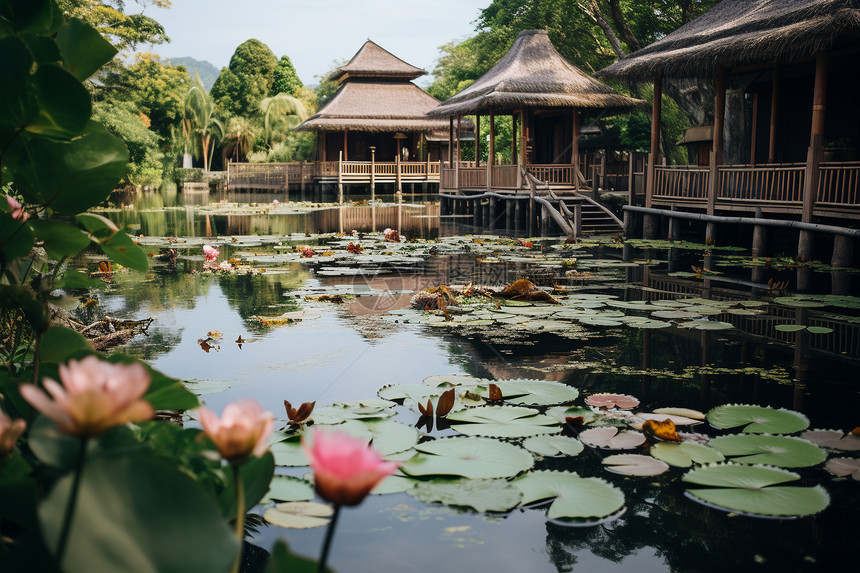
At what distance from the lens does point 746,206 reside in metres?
12.2

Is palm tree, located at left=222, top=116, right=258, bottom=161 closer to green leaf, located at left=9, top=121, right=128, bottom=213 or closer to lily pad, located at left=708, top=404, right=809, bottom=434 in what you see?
lily pad, located at left=708, top=404, right=809, bottom=434

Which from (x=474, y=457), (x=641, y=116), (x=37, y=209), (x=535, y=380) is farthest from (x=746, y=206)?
(x=641, y=116)

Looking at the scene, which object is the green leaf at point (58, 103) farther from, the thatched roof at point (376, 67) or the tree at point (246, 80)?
the tree at point (246, 80)

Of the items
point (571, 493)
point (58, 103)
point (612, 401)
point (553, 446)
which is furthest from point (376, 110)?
point (58, 103)

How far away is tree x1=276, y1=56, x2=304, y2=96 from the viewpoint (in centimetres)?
5747

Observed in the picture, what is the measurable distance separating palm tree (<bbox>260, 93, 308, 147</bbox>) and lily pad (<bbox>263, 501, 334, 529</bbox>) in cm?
4423

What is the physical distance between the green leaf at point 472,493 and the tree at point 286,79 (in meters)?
53.8

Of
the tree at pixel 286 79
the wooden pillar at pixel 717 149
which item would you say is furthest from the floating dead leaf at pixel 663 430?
the tree at pixel 286 79

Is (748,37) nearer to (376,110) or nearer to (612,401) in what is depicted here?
(612,401)

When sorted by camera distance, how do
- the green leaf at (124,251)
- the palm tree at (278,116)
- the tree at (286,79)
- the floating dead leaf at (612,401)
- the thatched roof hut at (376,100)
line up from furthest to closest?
1. the tree at (286,79)
2. the palm tree at (278,116)
3. the thatched roof hut at (376,100)
4. the floating dead leaf at (612,401)
5. the green leaf at (124,251)

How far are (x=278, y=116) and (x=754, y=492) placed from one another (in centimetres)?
4492

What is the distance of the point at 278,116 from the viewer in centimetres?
4525

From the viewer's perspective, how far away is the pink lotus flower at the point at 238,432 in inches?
42.0

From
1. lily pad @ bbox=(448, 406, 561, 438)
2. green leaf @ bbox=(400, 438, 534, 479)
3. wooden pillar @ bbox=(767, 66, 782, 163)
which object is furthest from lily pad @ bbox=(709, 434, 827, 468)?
wooden pillar @ bbox=(767, 66, 782, 163)
